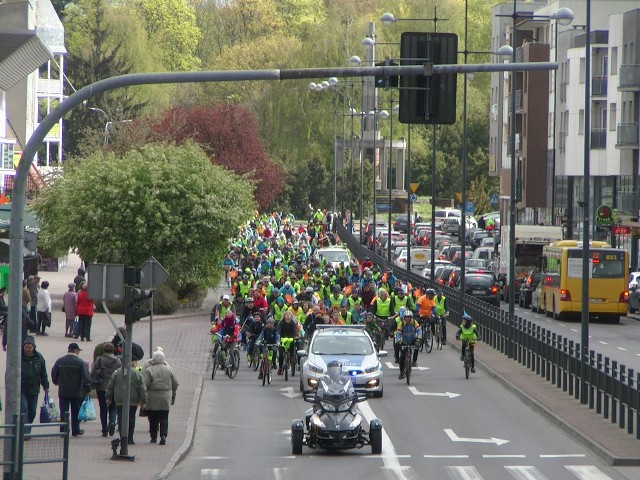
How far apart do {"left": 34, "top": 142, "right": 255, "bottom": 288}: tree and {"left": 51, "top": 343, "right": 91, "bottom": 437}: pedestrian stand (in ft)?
74.0

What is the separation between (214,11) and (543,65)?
13253 cm

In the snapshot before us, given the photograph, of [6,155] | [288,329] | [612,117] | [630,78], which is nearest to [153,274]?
[288,329]

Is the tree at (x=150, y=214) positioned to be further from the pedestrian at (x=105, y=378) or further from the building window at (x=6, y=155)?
the pedestrian at (x=105, y=378)

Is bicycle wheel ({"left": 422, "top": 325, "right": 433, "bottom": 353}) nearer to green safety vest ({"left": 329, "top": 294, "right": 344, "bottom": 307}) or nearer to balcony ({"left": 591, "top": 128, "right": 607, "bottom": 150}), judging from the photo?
green safety vest ({"left": 329, "top": 294, "right": 344, "bottom": 307})

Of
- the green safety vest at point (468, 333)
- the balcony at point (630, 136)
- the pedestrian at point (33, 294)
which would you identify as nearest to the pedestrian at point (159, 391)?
the green safety vest at point (468, 333)

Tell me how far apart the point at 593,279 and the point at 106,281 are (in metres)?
31.0

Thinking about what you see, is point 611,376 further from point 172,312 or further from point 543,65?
point 172,312

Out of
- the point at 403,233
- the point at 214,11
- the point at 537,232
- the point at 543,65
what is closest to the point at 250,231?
the point at 537,232

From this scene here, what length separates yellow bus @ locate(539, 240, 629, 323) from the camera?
157 feet

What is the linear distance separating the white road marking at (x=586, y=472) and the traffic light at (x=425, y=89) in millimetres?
4931

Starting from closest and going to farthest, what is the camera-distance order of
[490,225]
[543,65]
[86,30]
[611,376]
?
1. [543,65]
2. [611,376]
3. [490,225]
4. [86,30]

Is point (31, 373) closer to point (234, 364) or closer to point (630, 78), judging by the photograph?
point (234, 364)

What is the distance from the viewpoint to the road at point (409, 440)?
63.3 ft

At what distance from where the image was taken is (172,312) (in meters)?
47.8
